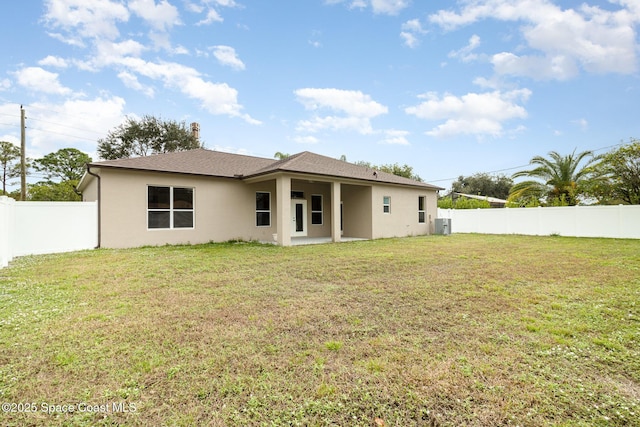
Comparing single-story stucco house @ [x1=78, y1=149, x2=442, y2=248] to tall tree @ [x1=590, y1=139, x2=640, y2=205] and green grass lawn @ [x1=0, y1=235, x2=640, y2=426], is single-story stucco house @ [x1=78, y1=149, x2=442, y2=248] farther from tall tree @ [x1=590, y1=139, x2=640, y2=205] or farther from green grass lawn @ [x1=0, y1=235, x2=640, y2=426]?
tall tree @ [x1=590, y1=139, x2=640, y2=205]

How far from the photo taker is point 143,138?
2961 cm

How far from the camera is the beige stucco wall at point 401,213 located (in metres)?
15.1

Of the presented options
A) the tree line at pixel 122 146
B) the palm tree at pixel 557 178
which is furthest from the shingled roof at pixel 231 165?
the tree line at pixel 122 146

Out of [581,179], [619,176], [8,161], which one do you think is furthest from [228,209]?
[8,161]

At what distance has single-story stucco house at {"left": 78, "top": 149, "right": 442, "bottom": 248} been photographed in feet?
34.9

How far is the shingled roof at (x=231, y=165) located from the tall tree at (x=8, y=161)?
2859cm

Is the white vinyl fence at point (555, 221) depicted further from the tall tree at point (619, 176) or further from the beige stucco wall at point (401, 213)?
the tall tree at point (619, 176)

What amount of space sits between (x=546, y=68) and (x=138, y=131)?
3166 cm

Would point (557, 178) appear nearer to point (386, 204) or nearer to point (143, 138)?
point (386, 204)

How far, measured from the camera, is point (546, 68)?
14.3 m

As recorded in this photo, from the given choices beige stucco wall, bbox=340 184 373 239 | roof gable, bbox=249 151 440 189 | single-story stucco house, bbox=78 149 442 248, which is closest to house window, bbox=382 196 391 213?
single-story stucco house, bbox=78 149 442 248

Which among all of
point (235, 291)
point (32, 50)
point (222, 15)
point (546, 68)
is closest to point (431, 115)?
point (546, 68)

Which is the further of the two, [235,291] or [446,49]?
[446,49]

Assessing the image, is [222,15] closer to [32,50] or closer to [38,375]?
[32,50]
